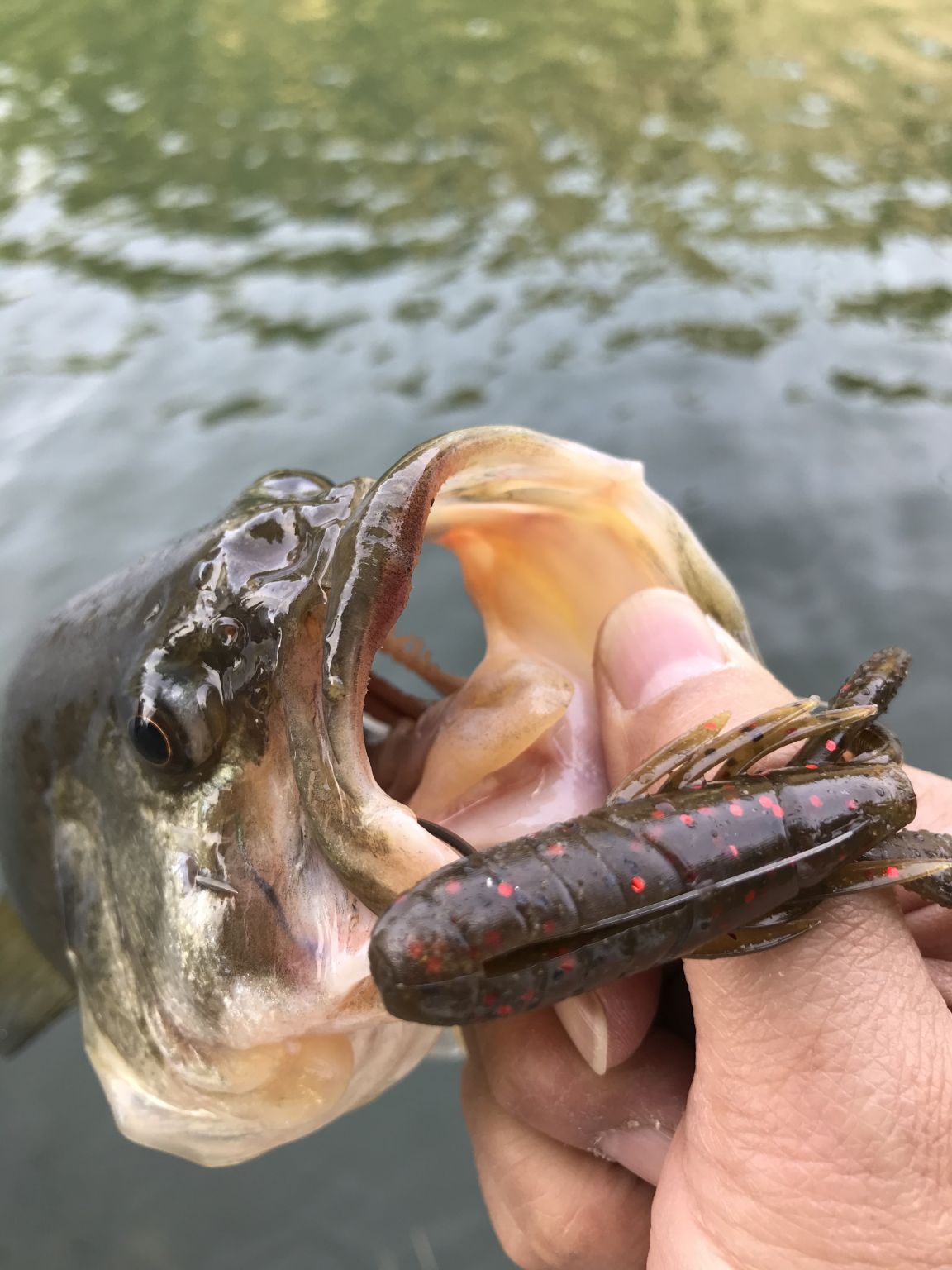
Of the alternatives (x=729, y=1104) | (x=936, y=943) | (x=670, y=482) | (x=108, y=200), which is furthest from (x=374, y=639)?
(x=108, y=200)

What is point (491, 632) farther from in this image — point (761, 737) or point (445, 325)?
point (445, 325)

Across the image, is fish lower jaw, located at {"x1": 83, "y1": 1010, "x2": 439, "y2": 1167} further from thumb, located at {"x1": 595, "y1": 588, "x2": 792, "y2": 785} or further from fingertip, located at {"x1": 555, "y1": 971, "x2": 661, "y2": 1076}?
thumb, located at {"x1": 595, "y1": 588, "x2": 792, "y2": 785}

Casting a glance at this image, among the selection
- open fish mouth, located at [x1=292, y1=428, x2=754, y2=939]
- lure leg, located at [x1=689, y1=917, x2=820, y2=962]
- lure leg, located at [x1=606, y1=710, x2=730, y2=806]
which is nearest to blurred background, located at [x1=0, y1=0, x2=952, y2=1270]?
open fish mouth, located at [x1=292, y1=428, x2=754, y2=939]

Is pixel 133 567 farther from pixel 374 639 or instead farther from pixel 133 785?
pixel 374 639

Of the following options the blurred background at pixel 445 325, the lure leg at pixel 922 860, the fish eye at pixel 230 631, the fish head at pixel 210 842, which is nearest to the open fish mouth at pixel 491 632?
the fish head at pixel 210 842

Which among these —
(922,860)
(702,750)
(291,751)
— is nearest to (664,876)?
(702,750)

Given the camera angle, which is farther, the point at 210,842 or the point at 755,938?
the point at 210,842
